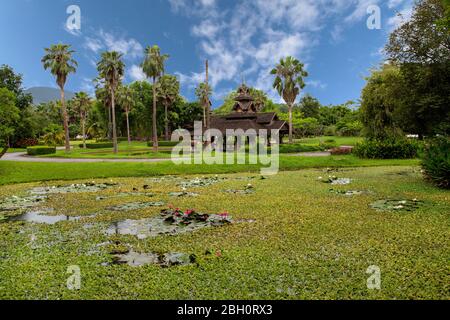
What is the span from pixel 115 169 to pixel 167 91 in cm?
4453

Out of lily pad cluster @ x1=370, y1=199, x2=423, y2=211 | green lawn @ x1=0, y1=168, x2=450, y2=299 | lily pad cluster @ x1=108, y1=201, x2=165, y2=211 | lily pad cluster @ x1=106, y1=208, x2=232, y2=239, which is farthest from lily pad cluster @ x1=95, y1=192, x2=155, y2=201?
lily pad cluster @ x1=370, y1=199, x2=423, y2=211

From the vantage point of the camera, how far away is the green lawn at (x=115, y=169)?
19309 mm

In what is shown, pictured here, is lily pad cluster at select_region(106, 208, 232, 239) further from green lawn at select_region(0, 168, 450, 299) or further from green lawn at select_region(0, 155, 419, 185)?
green lawn at select_region(0, 155, 419, 185)

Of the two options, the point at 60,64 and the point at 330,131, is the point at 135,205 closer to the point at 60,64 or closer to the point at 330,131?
the point at 60,64

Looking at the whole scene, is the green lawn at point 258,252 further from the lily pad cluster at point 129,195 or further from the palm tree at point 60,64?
the palm tree at point 60,64

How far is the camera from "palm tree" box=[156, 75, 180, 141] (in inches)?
2484

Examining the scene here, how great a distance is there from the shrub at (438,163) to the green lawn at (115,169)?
831 centimetres

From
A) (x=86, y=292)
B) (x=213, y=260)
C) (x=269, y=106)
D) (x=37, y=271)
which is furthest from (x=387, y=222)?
(x=269, y=106)

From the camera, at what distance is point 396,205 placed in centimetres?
981

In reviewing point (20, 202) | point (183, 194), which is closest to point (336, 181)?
point (183, 194)

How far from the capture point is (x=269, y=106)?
8325cm
